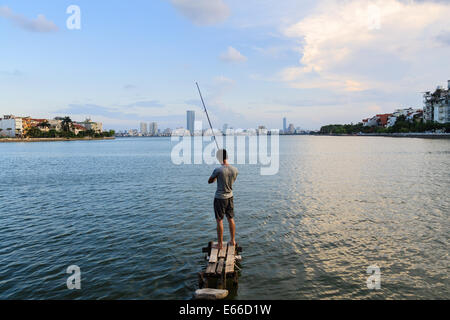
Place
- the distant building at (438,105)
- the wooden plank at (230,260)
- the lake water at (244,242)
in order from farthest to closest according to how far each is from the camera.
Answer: the distant building at (438,105) → the lake water at (244,242) → the wooden plank at (230,260)

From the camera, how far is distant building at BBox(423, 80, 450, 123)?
152375 mm

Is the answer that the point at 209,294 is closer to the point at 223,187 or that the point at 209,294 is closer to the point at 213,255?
the point at 213,255

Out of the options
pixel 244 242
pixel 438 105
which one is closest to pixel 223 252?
pixel 244 242

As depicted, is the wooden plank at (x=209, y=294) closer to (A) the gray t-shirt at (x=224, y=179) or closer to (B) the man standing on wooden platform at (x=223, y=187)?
(B) the man standing on wooden platform at (x=223, y=187)

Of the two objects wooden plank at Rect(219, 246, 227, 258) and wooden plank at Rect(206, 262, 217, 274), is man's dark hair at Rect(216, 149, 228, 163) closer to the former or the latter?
wooden plank at Rect(219, 246, 227, 258)

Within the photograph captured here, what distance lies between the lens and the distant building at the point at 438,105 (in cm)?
15238

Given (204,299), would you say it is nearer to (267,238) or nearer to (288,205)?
(267,238)

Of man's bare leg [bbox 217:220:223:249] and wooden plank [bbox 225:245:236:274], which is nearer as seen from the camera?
wooden plank [bbox 225:245:236:274]

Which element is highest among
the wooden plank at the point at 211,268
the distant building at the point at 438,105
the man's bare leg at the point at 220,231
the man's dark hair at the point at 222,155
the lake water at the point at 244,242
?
the distant building at the point at 438,105

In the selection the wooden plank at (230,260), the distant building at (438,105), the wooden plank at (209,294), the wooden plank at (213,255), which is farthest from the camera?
the distant building at (438,105)

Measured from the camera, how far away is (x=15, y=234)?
520 inches

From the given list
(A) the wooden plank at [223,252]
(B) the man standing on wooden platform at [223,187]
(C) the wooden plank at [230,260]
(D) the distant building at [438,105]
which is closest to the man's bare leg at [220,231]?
(B) the man standing on wooden platform at [223,187]

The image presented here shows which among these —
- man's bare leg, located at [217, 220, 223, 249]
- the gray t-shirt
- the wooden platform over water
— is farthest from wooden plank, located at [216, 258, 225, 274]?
the gray t-shirt
